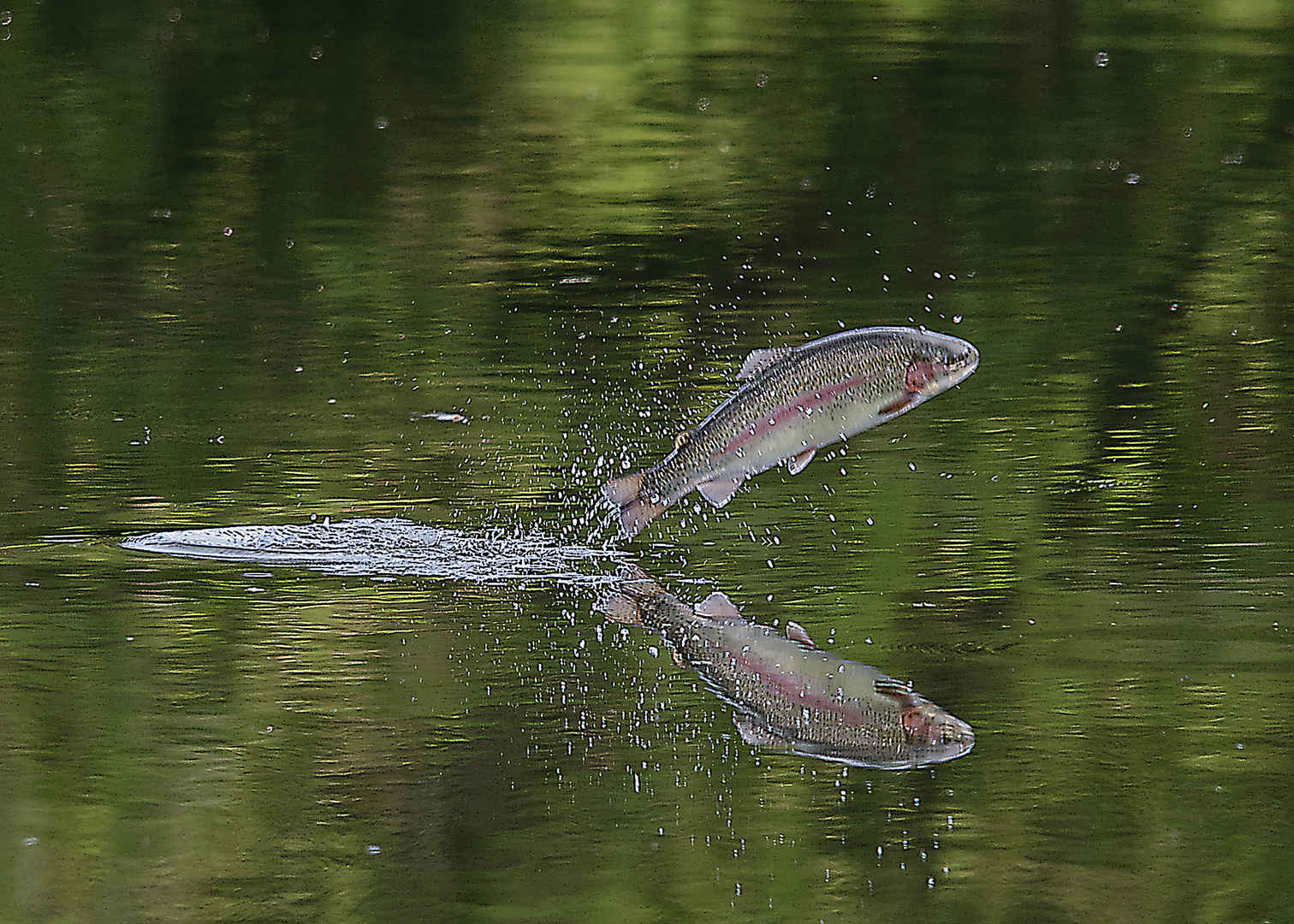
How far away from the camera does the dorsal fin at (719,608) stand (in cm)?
276

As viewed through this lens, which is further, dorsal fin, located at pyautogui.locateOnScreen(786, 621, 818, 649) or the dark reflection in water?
dorsal fin, located at pyautogui.locateOnScreen(786, 621, 818, 649)

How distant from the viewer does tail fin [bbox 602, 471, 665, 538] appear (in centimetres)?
288

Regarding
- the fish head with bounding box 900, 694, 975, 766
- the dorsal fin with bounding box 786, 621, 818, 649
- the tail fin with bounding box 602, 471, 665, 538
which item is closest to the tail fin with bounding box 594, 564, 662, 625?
the tail fin with bounding box 602, 471, 665, 538

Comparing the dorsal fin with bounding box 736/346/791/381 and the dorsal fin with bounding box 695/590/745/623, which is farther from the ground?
the dorsal fin with bounding box 736/346/791/381

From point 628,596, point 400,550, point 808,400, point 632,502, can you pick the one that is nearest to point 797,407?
point 808,400

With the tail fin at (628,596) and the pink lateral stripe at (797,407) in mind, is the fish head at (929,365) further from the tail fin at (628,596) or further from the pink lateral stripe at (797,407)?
the tail fin at (628,596)

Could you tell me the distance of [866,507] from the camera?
Answer: 10.8 feet

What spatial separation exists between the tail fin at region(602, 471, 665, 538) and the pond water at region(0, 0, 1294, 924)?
142mm

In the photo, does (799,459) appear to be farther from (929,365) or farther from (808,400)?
Result: (929,365)

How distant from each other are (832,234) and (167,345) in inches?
75.2

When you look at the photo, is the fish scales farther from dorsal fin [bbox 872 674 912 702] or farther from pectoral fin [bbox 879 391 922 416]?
dorsal fin [bbox 872 674 912 702]

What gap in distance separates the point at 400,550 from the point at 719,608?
2.16 ft

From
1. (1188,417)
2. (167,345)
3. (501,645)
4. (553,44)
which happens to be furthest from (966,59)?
(501,645)

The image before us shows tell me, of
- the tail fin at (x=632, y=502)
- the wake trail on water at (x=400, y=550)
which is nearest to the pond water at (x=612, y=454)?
the wake trail on water at (x=400, y=550)
